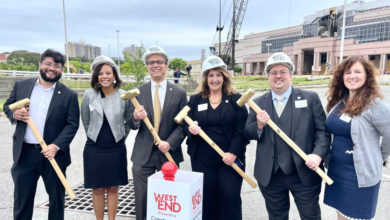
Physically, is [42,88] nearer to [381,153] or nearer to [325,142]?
[325,142]

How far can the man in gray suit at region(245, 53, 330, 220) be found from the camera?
98.2 inches

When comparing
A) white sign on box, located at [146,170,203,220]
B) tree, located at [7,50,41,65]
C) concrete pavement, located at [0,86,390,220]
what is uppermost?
tree, located at [7,50,41,65]

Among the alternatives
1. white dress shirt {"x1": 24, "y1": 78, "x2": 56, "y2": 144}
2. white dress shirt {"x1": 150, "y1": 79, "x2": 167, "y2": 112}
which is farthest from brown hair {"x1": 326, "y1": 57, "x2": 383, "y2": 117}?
white dress shirt {"x1": 24, "y1": 78, "x2": 56, "y2": 144}

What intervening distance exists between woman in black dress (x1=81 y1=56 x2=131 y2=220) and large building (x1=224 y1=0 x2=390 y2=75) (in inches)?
1499

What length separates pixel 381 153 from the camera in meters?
2.37

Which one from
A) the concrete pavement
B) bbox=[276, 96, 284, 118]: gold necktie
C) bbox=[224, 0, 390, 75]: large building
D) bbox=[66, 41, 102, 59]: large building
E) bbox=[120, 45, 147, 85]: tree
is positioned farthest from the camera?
bbox=[66, 41, 102, 59]: large building

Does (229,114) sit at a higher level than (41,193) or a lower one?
higher

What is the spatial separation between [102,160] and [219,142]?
1.36 metres

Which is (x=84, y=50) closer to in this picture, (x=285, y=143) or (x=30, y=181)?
(x=30, y=181)

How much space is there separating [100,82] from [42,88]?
2.07 feet

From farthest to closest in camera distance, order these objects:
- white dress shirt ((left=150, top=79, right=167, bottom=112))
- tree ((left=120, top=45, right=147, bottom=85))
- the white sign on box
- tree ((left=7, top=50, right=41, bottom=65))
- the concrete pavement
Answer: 1. tree ((left=7, top=50, right=41, bottom=65))
2. tree ((left=120, top=45, right=147, bottom=85))
3. the concrete pavement
4. white dress shirt ((left=150, top=79, right=167, bottom=112))
5. the white sign on box

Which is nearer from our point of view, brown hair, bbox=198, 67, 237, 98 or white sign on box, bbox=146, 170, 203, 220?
white sign on box, bbox=146, 170, 203, 220

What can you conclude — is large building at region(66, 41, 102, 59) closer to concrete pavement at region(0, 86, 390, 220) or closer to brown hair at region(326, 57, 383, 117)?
concrete pavement at region(0, 86, 390, 220)

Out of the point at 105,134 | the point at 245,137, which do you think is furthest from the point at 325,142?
the point at 105,134
